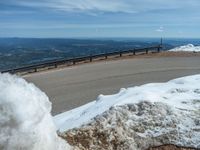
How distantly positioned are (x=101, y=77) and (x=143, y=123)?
20545mm

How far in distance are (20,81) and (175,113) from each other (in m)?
3.41

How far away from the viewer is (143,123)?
7.66 meters

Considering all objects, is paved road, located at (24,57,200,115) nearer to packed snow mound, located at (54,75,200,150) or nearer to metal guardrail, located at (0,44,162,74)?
metal guardrail, located at (0,44,162,74)

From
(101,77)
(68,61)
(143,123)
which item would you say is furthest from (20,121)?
(68,61)

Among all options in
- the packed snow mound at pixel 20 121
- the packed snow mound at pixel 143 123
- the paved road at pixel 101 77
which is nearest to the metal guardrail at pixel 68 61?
the paved road at pixel 101 77

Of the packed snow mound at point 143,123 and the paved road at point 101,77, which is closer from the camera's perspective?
the packed snow mound at point 143,123

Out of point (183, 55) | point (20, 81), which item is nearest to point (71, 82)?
point (183, 55)

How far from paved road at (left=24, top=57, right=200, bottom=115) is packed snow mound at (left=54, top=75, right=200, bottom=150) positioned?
9.53 metres

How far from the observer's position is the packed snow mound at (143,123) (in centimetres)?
726

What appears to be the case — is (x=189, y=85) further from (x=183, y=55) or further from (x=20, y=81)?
(x=183, y=55)

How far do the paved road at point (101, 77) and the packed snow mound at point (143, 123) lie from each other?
9.53 metres

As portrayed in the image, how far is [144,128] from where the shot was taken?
7.55 meters

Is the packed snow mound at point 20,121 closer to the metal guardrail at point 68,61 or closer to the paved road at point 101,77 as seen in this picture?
the paved road at point 101,77

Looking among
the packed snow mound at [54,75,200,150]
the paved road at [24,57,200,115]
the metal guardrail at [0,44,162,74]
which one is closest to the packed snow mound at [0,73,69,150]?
the packed snow mound at [54,75,200,150]
